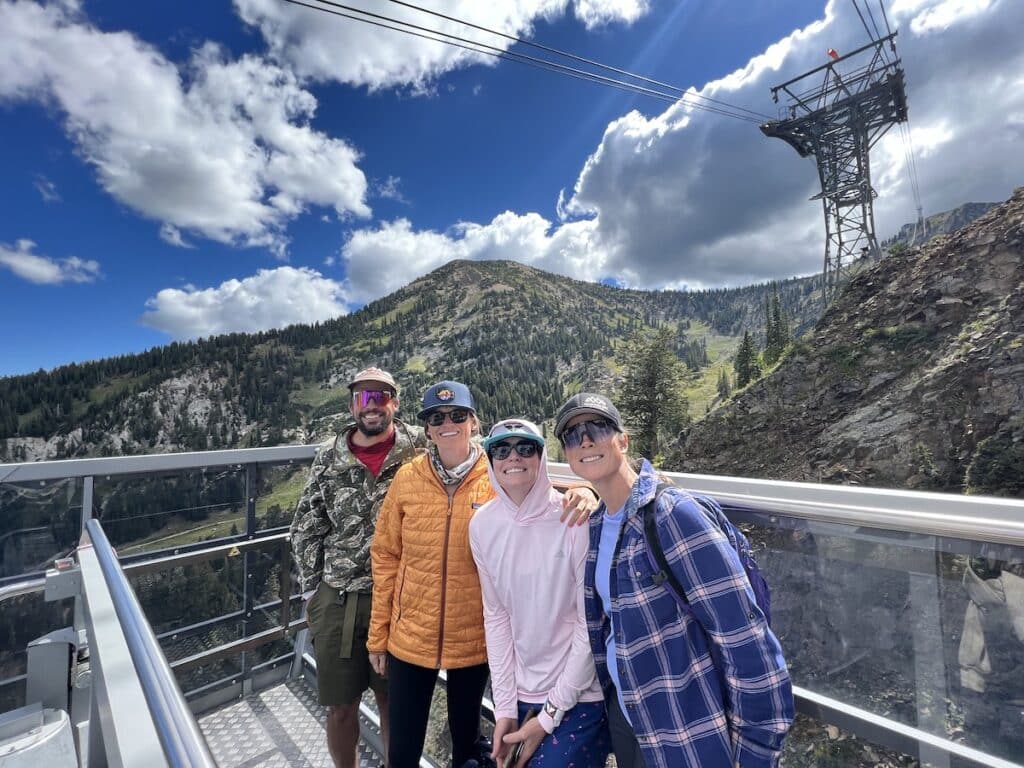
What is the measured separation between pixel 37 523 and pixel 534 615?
3.23 meters

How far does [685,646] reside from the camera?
153cm

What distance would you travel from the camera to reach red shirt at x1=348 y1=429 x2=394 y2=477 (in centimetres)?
278

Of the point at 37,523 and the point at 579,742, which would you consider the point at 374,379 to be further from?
the point at 37,523

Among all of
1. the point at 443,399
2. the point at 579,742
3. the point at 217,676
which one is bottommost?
the point at 217,676

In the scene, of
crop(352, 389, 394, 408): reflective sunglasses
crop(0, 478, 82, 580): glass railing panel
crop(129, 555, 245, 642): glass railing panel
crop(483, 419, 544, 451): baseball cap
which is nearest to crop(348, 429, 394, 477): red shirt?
crop(352, 389, 394, 408): reflective sunglasses

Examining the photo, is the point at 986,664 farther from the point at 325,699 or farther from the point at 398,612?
the point at 325,699

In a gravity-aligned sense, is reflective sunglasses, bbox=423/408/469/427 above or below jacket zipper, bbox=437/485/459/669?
above

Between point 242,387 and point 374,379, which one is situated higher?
point 242,387

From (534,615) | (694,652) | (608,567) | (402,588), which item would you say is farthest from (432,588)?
(694,652)

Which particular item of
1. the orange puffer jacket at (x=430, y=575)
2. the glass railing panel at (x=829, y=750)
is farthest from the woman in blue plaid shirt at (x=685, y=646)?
the orange puffer jacket at (x=430, y=575)

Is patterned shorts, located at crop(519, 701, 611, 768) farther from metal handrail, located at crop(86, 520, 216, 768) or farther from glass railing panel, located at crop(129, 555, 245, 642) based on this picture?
glass railing panel, located at crop(129, 555, 245, 642)

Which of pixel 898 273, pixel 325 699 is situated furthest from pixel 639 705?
pixel 898 273

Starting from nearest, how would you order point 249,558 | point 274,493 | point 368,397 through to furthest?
point 368,397 < point 249,558 < point 274,493

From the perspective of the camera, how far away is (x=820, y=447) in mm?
20719
